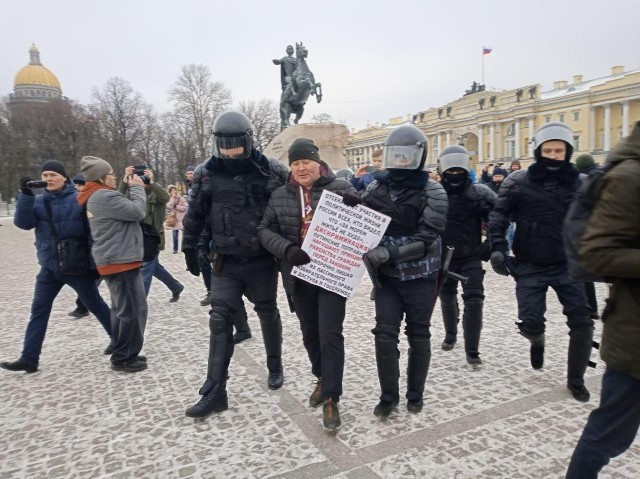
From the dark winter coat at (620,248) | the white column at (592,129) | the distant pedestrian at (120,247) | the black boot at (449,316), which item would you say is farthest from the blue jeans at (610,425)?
the white column at (592,129)

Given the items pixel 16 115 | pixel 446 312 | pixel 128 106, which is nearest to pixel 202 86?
pixel 128 106

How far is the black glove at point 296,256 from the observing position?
133 inches

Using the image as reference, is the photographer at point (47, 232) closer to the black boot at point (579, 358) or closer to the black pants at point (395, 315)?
the black pants at point (395, 315)

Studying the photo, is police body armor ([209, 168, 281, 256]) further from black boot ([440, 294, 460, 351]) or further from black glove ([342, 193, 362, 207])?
black boot ([440, 294, 460, 351])

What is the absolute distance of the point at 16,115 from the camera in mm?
47438

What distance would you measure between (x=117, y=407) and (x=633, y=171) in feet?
12.5

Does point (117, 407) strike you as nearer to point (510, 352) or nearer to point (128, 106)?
point (510, 352)

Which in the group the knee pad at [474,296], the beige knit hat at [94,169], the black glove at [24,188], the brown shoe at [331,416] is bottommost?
the brown shoe at [331,416]

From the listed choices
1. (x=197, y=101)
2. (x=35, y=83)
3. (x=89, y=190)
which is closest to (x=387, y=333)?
(x=89, y=190)

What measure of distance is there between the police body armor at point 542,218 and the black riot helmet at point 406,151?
0.99 meters

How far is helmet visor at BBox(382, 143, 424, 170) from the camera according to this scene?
343 cm

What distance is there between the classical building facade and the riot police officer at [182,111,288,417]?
5358 cm

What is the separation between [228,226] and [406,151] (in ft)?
4.71

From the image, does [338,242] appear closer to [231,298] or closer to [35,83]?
[231,298]
